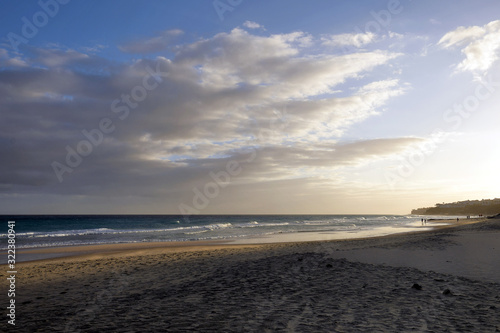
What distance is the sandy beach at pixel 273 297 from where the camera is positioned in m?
6.75

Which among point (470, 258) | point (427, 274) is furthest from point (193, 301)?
point (470, 258)

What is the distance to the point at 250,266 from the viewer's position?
13.9 meters

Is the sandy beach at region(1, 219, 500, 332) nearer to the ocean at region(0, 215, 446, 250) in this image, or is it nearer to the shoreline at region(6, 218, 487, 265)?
the shoreline at region(6, 218, 487, 265)

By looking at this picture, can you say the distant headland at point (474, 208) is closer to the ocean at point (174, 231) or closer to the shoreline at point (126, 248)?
the ocean at point (174, 231)

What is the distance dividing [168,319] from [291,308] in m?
2.97

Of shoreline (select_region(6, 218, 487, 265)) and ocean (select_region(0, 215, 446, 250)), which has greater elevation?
shoreline (select_region(6, 218, 487, 265))

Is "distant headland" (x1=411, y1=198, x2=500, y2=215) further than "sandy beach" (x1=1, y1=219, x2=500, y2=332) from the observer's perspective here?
Yes

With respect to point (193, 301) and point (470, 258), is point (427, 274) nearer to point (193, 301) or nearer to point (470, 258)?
point (470, 258)

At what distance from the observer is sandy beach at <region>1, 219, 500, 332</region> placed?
6750 millimetres

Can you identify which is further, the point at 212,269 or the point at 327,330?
the point at 212,269

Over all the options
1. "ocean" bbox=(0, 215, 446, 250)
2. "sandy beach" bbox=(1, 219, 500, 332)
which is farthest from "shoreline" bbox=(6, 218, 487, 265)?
"sandy beach" bbox=(1, 219, 500, 332)

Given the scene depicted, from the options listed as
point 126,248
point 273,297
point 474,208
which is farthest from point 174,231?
point 474,208

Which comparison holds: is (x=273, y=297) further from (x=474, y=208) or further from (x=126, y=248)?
(x=474, y=208)

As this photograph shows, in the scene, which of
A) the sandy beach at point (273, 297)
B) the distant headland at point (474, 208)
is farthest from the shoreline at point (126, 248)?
the distant headland at point (474, 208)
